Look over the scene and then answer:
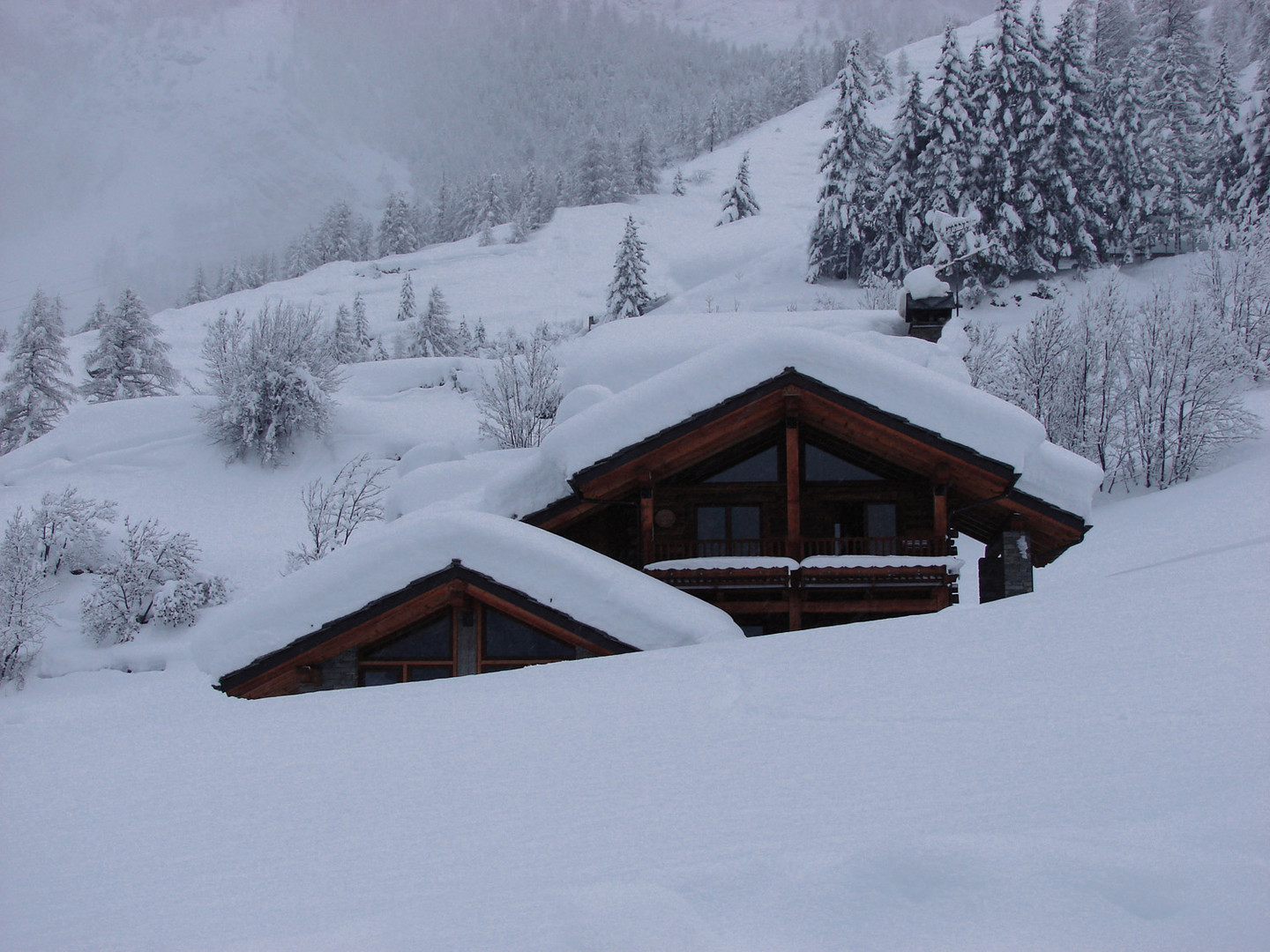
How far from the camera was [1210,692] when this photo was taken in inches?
184

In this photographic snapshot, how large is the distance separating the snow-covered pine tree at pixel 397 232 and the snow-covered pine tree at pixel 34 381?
168 ft

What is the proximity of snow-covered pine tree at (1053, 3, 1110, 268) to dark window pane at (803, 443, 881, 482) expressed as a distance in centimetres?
3736

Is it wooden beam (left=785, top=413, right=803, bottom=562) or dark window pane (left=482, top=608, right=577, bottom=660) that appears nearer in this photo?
dark window pane (left=482, top=608, right=577, bottom=660)

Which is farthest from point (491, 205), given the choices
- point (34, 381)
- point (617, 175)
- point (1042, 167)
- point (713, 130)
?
point (1042, 167)

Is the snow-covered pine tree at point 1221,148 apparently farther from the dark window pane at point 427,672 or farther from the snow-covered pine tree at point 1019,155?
the dark window pane at point 427,672

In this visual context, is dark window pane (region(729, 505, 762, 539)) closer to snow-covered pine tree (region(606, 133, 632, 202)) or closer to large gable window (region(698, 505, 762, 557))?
large gable window (region(698, 505, 762, 557))

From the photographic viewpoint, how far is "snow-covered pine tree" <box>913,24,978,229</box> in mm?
44688

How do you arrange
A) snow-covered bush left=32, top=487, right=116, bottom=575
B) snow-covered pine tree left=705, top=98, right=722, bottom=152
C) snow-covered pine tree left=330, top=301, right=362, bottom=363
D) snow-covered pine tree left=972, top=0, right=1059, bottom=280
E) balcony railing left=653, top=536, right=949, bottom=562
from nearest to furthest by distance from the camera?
balcony railing left=653, top=536, right=949, bottom=562, snow-covered bush left=32, top=487, right=116, bottom=575, snow-covered pine tree left=972, top=0, right=1059, bottom=280, snow-covered pine tree left=330, top=301, right=362, bottom=363, snow-covered pine tree left=705, top=98, right=722, bottom=152

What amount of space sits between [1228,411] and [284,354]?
31185 mm

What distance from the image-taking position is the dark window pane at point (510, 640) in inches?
432

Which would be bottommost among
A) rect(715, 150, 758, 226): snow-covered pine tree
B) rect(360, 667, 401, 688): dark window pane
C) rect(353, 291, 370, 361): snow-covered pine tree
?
rect(360, 667, 401, 688): dark window pane

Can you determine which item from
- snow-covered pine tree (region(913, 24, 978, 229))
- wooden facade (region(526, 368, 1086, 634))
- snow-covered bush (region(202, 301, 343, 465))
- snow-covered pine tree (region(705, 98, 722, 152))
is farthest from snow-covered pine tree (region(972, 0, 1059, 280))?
snow-covered pine tree (region(705, 98, 722, 152))

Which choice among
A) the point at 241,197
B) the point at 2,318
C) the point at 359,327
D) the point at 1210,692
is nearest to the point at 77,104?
the point at 241,197

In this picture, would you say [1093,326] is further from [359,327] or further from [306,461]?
[359,327]
